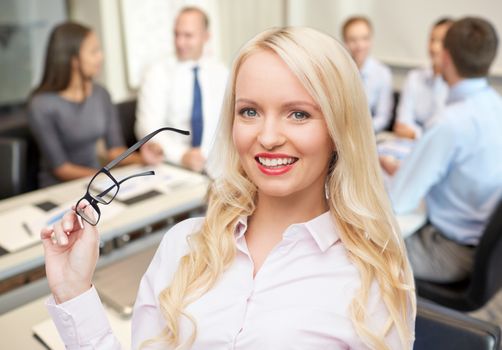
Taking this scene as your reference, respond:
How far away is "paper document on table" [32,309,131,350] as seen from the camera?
4.31 feet

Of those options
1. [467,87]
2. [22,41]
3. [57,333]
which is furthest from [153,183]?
[22,41]

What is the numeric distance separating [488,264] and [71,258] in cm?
142

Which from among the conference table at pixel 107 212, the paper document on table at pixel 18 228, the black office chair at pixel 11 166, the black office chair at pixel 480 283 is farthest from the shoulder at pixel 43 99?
the black office chair at pixel 480 283

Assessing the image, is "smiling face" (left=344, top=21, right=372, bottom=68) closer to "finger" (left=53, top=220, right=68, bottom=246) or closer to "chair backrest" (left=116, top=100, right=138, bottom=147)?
"chair backrest" (left=116, top=100, right=138, bottom=147)

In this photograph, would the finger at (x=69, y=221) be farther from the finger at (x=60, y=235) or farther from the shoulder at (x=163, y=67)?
the shoulder at (x=163, y=67)

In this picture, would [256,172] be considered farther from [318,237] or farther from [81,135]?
[81,135]

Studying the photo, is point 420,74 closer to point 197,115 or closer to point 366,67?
point 366,67

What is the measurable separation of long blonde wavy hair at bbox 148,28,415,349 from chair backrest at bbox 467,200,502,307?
82 cm

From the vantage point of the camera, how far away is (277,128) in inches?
37.8

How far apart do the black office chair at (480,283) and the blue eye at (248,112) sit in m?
1.10

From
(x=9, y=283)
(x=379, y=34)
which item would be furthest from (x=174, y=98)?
(x=379, y=34)

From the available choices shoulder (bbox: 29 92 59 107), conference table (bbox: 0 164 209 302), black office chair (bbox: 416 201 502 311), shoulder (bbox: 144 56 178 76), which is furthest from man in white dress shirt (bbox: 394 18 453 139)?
shoulder (bbox: 29 92 59 107)

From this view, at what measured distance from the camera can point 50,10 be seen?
4.15 meters

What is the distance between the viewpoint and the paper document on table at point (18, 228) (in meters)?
1.76
